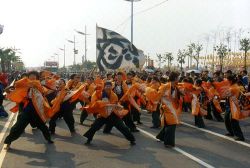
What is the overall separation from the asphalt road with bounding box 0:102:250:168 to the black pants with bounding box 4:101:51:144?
27 cm

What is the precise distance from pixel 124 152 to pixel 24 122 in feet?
7.59

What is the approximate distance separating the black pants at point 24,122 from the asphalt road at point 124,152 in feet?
0.88

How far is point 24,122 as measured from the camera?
10.2 meters

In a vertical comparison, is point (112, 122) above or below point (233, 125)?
above

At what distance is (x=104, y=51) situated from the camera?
23.2 metres

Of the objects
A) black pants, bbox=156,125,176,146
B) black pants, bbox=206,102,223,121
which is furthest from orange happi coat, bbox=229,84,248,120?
black pants, bbox=206,102,223,121

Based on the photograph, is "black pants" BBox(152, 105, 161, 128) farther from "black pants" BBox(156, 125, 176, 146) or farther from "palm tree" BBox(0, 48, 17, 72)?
"palm tree" BBox(0, 48, 17, 72)

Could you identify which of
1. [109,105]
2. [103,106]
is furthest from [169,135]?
[103,106]

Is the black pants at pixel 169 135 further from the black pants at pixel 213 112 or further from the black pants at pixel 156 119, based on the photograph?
the black pants at pixel 213 112

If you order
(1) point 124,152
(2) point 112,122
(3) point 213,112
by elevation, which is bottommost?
(1) point 124,152

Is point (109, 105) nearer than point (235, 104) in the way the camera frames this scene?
Yes

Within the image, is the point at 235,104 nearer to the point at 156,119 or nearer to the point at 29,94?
the point at 156,119

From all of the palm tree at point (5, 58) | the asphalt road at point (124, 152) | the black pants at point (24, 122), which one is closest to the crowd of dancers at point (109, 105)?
the black pants at point (24, 122)

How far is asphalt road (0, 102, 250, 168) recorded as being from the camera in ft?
27.9
